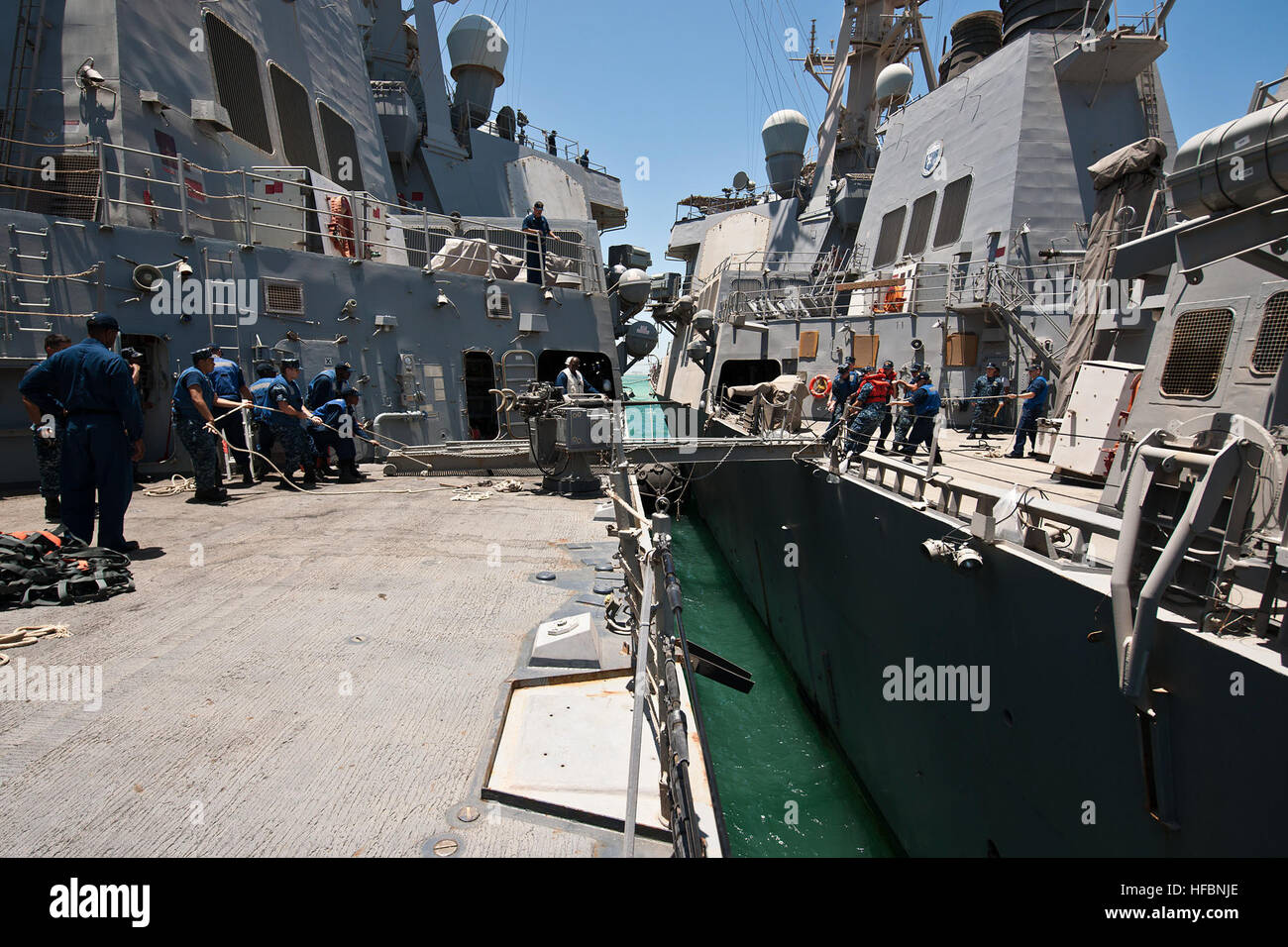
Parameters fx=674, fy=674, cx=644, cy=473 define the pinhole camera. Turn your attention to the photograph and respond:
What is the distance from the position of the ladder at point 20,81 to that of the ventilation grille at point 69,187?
0.80 ft

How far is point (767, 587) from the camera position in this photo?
10.4 metres

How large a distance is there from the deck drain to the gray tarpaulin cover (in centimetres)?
876

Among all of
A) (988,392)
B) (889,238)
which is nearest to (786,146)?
(889,238)

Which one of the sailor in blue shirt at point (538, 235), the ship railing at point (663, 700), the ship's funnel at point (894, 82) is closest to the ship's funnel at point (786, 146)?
the ship's funnel at point (894, 82)

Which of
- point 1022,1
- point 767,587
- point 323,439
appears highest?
point 1022,1

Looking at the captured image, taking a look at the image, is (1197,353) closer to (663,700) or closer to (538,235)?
(663,700)

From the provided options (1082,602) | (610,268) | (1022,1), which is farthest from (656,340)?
(1082,602)

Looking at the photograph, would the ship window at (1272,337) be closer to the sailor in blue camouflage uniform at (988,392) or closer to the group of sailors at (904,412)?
the group of sailors at (904,412)

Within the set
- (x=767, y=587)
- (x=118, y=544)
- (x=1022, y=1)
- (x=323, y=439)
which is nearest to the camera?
(x=118, y=544)

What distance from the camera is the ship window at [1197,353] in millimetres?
4043

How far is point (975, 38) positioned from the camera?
20.0 metres
